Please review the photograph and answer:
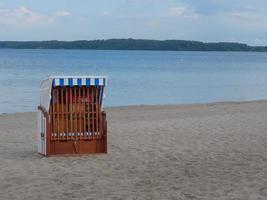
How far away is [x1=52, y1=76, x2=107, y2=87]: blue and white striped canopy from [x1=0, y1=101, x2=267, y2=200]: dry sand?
1.07 metres

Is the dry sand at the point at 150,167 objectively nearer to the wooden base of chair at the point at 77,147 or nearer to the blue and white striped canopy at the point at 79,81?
the wooden base of chair at the point at 77,147

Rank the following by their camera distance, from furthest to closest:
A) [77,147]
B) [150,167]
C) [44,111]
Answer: [77,147] < [44,111] < [150,167]

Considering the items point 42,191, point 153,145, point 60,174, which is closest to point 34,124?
point 153,145

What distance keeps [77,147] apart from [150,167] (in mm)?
1413

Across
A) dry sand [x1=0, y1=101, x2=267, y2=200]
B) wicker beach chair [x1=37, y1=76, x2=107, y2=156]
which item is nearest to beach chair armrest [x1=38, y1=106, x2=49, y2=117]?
wicker beach chair [x1=37, y1=76, x2=107, y2=156]

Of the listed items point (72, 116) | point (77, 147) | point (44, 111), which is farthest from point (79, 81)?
point (77, 147)

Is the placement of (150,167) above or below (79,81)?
below

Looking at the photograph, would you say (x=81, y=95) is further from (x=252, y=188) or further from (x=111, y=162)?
(x=252, y=188)

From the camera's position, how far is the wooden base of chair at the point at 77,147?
9.25 metres

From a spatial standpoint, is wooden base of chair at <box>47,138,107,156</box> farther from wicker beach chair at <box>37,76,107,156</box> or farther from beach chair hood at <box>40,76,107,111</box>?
beach chair hood at <box>40,76,107,111</box>

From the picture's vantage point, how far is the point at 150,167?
8.41 meters

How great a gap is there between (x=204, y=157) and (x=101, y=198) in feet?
10.0

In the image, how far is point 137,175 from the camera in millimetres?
7809

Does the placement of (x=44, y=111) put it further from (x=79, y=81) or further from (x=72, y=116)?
(x=79, y=81)
